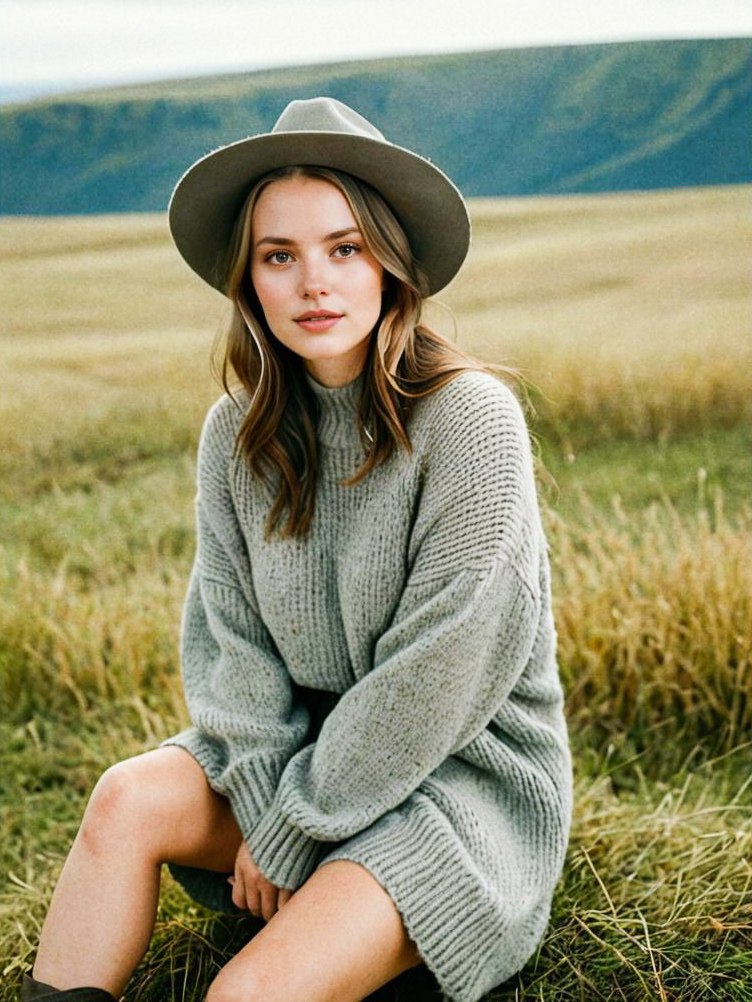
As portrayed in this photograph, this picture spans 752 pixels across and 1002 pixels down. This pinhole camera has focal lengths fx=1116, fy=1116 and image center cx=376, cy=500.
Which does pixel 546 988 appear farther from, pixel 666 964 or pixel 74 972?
pixel 74 972

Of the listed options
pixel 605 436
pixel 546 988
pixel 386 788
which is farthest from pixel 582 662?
pixel 605 436

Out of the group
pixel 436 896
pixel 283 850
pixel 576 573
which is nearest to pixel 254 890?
pixel 283 850

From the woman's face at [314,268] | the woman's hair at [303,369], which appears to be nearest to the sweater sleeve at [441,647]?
the woman's hair at [303,369]

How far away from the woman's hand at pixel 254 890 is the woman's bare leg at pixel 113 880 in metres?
0.12

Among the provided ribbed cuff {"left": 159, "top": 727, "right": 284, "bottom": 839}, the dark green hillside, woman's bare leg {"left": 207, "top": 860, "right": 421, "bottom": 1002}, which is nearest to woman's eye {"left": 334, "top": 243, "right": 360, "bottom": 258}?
ribbed cuff {"left": 159, "top": 727, "right": 284, "bottom": 839}

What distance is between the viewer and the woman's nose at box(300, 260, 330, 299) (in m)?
1.95

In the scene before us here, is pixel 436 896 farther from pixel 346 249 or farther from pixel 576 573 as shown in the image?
pixel 576 573

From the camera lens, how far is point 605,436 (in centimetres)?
562

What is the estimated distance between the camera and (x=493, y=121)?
9.78 metres

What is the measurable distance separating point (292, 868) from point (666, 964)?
79 cm

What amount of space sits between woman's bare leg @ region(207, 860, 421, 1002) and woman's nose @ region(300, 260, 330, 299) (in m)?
0.97

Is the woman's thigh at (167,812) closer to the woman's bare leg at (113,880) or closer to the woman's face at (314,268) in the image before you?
the woman's bare leg at (113,880)

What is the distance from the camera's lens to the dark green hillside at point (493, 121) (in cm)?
973

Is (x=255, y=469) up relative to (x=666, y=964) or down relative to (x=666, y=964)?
up
